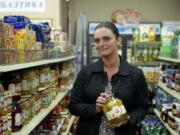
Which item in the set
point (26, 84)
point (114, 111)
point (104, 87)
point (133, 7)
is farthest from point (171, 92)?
point (133, 7)

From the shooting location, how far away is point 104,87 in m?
2.43

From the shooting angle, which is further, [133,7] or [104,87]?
[133,7]

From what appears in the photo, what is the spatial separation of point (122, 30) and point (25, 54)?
6.05 m

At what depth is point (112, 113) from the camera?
2135 millimetres

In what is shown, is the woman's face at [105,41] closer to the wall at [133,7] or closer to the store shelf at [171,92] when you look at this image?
the store shelf at [171,92]

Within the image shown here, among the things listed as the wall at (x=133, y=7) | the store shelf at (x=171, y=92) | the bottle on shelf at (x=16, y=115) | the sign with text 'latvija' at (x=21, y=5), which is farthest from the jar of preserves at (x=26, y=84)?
the wall at (x=133, y=7)

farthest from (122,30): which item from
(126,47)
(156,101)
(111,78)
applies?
(111,78)

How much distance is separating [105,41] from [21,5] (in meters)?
2.87

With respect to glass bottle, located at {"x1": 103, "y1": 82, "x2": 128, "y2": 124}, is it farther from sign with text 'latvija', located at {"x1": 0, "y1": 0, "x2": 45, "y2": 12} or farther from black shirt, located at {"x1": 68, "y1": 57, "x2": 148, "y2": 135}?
sign with text 'latvija', located at {"x1": 0, "y1": 0, "x2": 45, "y2": 12}

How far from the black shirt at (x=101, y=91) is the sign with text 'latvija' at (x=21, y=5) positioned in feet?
8.78

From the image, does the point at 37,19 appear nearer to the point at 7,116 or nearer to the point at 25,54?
the point at 25,54

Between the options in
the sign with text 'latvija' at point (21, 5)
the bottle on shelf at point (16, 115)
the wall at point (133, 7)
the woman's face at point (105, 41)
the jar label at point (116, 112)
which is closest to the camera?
the bottle on shelf at point (16, 115)

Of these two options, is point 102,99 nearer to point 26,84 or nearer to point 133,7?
point 26,84

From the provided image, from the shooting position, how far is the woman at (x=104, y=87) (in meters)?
2.37
